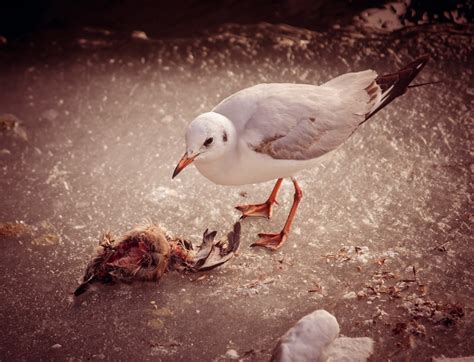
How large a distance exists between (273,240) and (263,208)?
312 mm

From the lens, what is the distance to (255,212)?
397cm

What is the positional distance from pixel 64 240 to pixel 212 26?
274 centimetres

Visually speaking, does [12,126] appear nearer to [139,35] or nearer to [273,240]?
[139,35]

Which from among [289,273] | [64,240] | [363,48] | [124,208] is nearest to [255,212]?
[289,273]

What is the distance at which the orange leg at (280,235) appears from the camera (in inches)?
146

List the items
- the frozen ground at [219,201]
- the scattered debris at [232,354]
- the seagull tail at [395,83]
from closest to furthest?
1. the scattered debris at [232,354]
2. the frozen ground at [219,201]
3. the seagull tail at [395,83]

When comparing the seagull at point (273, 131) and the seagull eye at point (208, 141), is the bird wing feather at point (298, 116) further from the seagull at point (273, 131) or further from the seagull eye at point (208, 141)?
the seagull eye at point (208, 141)

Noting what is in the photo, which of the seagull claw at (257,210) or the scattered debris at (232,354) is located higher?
the seagull claw at (257,210)

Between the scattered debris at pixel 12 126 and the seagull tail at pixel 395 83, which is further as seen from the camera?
the scattered debris at pixel 12 126

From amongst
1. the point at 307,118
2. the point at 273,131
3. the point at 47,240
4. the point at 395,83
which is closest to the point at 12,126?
the point at 47,240

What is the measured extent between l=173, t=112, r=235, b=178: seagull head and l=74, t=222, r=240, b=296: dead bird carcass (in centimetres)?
39

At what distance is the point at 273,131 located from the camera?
11.4ft

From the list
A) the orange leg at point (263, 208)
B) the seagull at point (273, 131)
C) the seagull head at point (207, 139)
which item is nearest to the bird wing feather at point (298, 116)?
the seagull at point (273, 131)

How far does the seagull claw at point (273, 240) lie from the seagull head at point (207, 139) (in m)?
0.65
